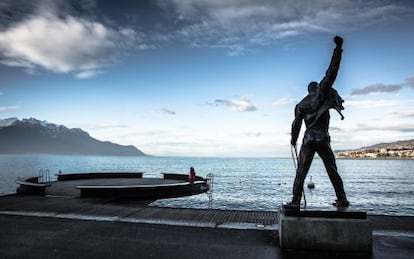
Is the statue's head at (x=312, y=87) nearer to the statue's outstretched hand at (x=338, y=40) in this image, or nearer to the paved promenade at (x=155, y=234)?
the statue's outstretched hand at (x=338, y=40)

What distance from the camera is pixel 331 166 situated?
7145 millimetres

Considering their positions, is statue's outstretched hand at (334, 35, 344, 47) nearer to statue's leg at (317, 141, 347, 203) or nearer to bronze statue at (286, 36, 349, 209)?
bronze statue at (286, 36, 349, 209)

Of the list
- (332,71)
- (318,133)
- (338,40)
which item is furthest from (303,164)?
(338,40)

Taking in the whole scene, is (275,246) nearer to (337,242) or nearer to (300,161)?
(337,242)

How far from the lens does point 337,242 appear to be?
6.39 m

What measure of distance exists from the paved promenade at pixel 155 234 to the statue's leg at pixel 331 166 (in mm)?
1187

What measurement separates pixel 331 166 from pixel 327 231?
1392 mm

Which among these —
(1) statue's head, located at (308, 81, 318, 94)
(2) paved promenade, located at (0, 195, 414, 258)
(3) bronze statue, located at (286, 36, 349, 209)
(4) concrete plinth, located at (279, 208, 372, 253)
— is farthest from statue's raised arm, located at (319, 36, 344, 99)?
(2) paved promenade, located at (0, 195, 414, 258)

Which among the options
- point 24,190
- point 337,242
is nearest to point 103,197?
point 24,190

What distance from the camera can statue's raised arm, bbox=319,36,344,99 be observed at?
20.8 ft

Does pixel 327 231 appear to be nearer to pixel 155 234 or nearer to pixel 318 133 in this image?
pixel 318 133

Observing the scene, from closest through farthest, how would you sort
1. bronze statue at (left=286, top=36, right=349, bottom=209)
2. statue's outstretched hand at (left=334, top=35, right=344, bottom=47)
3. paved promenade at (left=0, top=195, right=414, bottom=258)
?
statue's outstretched hand at (left=334, top=35, right=344, bottom=47) → paved promenade at (left=0, top=195, right=414, bottom=258) → bronze statue at (left=286, top=36, right=349, bottom=209)

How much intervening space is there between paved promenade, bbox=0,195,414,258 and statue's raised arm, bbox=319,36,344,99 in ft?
10.3

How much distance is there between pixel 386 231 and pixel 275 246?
3078 millimetres
